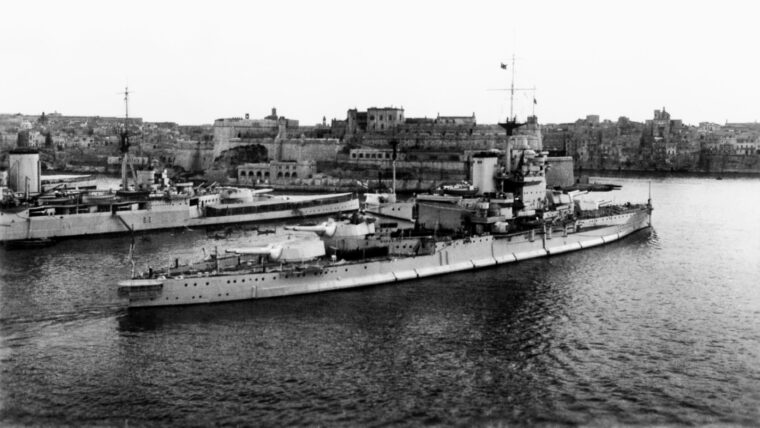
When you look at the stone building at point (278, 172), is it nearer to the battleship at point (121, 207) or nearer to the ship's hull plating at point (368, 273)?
the battleship at point (121, 207)

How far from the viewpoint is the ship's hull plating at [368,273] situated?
1878cm

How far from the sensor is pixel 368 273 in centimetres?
2169

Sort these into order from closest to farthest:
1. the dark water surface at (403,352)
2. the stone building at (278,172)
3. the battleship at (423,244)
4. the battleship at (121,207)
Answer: the dark water surface at (403,352) → the battleship at (423,244) → the battleship at (121,207) → the stone building at (278,172)

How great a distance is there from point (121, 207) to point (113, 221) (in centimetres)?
97

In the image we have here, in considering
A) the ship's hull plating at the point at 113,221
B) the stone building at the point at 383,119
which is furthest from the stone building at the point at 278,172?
the ship's hull plating at the point at 113,221

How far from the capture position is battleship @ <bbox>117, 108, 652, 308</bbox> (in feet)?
63.2

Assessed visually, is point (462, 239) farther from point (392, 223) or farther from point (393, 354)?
point (393, 354)

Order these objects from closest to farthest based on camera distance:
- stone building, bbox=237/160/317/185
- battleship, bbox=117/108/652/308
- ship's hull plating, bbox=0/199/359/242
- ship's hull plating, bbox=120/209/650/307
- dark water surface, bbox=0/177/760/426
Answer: dark water surface, bbox=0/177/760/426 < ship's hull plating, bbox=120/209/650/307 < battleship, bbox=117/108/652/308 < ship's hull plating, bbox=0/199/359/242 < stone building, bbox=237/160/317/185

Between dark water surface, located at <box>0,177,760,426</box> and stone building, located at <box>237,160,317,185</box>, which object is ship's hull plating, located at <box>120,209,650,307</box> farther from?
stone building, located at <box>237,160,317,185</box>

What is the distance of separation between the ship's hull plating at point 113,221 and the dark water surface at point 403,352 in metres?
7.47

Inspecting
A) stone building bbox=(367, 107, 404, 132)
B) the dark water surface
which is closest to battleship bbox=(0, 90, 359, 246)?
the dark water surface

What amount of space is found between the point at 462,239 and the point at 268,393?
12.9 m

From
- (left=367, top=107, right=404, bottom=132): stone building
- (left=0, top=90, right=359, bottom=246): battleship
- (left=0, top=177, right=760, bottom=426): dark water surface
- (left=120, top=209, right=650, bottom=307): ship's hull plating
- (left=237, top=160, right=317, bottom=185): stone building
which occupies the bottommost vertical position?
(left=0, top=177, right=760, bottom=426): dark water surface

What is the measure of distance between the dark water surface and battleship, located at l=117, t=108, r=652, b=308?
0.57 meters
